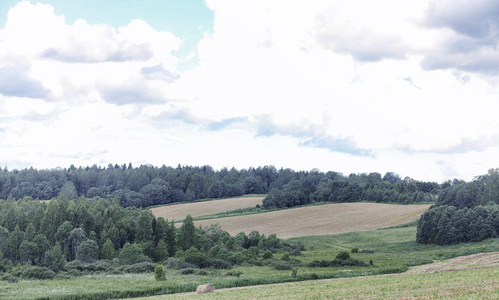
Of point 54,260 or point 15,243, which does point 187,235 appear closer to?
point 54,260

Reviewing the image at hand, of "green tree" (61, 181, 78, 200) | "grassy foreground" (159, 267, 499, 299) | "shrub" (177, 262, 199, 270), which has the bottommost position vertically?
"shrub" (177, 262, 199, 270)

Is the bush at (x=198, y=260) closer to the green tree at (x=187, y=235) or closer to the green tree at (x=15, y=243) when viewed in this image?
the green tree at (x=187, y=235)

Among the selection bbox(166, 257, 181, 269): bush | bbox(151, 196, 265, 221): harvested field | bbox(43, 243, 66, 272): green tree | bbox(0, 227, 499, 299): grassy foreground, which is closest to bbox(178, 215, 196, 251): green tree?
bbox(166, 257, 181, 269): bush

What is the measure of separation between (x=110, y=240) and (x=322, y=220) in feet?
198

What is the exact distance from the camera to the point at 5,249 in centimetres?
7900

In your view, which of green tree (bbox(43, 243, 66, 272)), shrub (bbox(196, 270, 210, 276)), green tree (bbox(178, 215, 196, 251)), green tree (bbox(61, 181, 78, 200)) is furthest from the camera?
green tree (bbox(61, 181, 78, 200))

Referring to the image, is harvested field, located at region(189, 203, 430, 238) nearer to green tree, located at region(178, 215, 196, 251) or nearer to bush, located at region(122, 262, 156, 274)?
green tree, located at region(178, 215, 196, 251)

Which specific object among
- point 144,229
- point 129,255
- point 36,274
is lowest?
point 129,255

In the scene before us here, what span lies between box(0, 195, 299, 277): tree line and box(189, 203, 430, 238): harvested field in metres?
24.9

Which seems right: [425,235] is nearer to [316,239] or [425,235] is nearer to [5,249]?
[316,239]

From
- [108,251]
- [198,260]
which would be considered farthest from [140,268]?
[108,251]

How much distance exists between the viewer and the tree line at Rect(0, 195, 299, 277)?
72.7 m

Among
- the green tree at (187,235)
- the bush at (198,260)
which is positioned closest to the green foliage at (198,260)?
the bush at (198,260)

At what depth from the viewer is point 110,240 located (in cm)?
8181
